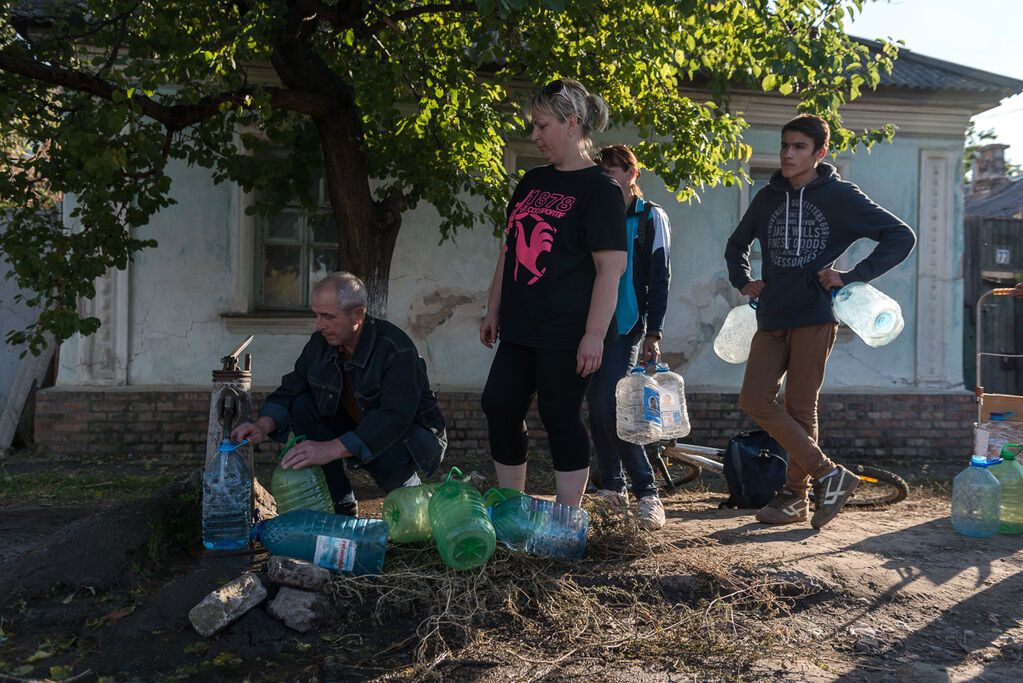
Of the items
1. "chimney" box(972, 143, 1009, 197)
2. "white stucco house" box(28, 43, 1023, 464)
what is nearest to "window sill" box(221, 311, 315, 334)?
"white stucco house" box(28, 43, 1023, 464)

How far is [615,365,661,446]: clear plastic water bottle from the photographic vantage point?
472 centimetres

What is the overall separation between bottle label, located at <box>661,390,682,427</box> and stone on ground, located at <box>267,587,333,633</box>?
7.76ft

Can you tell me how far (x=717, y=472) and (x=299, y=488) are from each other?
113 inches

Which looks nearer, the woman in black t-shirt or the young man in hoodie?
the woman in black t-shirt

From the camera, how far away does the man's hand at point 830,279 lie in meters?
4.39

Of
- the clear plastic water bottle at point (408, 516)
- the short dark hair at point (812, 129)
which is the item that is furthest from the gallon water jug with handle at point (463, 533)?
the short dark hair at point (812, 129)

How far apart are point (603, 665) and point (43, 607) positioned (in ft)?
7.01

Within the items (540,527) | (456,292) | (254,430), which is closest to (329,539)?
(254,430)

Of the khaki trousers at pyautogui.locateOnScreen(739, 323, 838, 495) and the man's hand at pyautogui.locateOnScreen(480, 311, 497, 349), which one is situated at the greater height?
the man's hand at pyautogui.locateOnScreen(480, 311, 497, 349)

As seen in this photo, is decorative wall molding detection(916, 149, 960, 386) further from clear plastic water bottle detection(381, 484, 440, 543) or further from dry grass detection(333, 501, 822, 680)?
clear plastic water bottle detection(381, 484, 440, 543)

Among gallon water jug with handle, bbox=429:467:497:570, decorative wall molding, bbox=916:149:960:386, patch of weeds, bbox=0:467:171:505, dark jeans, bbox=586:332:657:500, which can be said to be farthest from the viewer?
decorative wall molding, bbox=916:149:960:386

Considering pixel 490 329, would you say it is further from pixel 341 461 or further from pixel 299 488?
pixel 299 488

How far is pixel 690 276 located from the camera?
30.6 ft

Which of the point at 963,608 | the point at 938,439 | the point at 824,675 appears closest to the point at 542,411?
the point at 824,675
